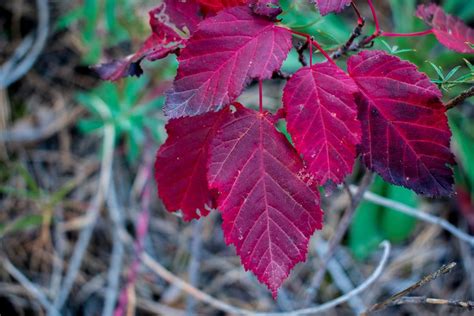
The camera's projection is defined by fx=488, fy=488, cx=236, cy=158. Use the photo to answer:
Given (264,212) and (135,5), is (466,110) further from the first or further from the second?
(264,212)

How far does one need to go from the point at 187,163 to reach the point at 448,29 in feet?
1.39

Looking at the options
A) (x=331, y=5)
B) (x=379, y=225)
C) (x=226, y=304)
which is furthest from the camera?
(x=379, y=225)

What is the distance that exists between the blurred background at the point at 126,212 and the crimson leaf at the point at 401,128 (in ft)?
2.78

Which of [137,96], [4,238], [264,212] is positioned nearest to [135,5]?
[137,96]

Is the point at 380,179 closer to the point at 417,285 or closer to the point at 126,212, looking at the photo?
the point at 126,212

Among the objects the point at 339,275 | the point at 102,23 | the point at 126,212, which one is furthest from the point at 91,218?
the point at 339,275

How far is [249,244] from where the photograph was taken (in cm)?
60

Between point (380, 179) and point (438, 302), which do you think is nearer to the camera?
point (438, 302)

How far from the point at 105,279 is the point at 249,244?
106 cm

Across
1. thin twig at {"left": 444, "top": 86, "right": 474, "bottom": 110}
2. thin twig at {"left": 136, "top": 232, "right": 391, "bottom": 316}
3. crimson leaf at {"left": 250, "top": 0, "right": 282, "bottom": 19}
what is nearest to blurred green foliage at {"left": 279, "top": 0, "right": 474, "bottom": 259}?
thin twig at {"left": 136, "top": 232, "right": 391, "bottom": 316}

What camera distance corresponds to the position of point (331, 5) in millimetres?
560

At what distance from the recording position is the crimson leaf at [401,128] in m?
0.59

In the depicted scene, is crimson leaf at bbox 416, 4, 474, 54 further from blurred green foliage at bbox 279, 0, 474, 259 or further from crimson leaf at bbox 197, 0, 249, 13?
blurred green foliage at bbox 279, 0, 474, 259

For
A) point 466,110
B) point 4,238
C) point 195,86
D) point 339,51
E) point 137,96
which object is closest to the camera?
point 195,86
